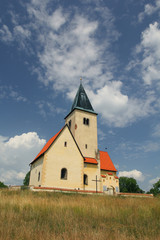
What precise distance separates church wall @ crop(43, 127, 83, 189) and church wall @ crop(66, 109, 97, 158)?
15.7ft

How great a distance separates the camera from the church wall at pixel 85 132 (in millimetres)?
30891

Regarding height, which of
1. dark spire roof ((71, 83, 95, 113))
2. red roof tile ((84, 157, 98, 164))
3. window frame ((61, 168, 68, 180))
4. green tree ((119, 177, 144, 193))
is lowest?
green tree ((119, 177, 144, 193))

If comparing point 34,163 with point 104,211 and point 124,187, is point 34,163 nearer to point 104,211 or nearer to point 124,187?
point 104,211

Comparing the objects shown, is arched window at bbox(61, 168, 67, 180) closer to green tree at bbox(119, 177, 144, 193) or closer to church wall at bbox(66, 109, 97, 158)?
church wall at bbox(66, 109, 97, 158)

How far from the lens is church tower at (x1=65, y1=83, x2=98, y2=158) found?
1221 inches

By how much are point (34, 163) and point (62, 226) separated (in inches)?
969

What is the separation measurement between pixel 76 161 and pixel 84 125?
8714 mm

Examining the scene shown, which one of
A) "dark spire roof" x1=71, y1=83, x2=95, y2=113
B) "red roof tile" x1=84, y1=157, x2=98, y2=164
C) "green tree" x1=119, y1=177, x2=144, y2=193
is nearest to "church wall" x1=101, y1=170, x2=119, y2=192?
"red roof tile" x1=84, y1=157, x2=98, y2=164

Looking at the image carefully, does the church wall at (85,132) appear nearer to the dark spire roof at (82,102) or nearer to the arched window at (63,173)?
the dark spire roof at (82,102)

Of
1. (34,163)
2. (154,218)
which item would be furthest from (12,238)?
(34,163)

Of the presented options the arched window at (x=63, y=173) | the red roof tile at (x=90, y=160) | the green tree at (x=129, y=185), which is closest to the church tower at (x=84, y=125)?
the red roof tile at (x=90, y=160)

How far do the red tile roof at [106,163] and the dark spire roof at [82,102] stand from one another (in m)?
9.62

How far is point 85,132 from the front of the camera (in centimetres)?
3206

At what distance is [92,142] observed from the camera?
105 ft
